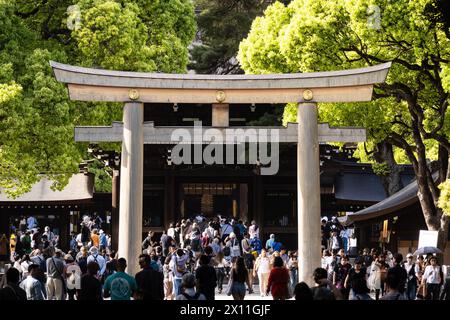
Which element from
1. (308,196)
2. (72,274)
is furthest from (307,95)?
(72,274)

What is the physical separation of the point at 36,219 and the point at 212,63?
41.3 ft

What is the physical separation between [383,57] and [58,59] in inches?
461

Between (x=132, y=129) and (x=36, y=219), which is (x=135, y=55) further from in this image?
(x=36, y=219)

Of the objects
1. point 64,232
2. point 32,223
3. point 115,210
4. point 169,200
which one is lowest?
point 64,232

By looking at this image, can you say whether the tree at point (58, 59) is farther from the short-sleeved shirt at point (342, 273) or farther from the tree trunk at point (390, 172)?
the short-sleeved shirt at point (342, 273)

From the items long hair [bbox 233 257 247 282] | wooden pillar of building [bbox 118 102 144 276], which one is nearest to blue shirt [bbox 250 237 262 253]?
wooden pillar of building [bbox 118 102 144 276]

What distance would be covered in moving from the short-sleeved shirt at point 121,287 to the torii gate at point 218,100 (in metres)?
8.46

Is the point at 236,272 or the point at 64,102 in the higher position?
the point at 64,102

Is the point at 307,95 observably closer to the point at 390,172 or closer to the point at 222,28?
the point at 390,172

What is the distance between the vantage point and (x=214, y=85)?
25484 millimetres

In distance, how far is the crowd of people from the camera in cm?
1576

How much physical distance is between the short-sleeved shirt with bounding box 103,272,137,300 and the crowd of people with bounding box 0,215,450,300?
0.06ft
